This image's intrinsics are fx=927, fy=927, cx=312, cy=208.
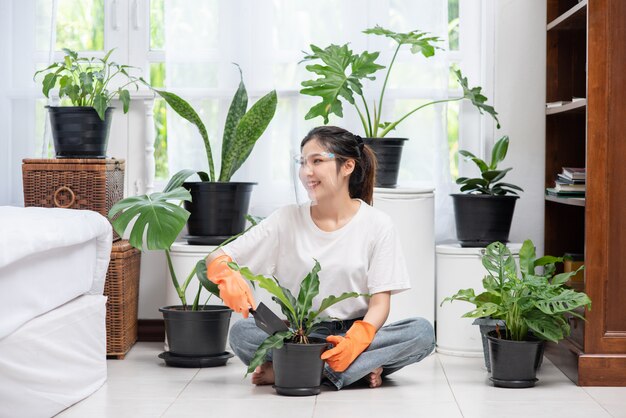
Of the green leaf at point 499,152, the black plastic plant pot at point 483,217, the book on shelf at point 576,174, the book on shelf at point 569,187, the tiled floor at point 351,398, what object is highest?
the green leaf at point 499,152

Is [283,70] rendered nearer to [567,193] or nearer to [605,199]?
[567,193]

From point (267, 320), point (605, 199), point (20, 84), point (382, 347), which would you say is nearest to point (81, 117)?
point (20, 84)

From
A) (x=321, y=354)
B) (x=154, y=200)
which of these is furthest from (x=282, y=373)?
(x=154, y=200)

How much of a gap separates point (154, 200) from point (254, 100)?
2.92 feet

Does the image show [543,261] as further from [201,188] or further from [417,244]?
[201,188]

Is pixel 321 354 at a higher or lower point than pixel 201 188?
lower

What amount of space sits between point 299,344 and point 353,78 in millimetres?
1121

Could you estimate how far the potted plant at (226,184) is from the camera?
136 inches

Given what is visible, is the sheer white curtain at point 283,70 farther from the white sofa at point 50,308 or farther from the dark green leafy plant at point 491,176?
the white sofa at point 50,308

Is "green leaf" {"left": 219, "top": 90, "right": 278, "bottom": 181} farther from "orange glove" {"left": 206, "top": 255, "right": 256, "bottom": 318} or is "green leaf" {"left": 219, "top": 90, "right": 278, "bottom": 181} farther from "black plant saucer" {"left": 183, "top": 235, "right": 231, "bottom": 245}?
"orange glove" {"left": 206, "top": 255, "right": 256, "bottom": 318}

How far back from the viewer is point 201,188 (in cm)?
349

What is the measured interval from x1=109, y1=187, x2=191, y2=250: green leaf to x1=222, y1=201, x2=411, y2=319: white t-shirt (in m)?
0.18

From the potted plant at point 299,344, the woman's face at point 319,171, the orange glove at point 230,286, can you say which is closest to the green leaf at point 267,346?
the potted plant at point 299,344

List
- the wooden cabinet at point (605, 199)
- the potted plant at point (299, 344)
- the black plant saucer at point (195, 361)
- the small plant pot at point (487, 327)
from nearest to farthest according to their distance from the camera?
the potted plant at point (299, 344) < the wooden cabinet at point (605, 199) < the small plant pot at point (487, 327) < the black plant saucer at point (195, 361)
